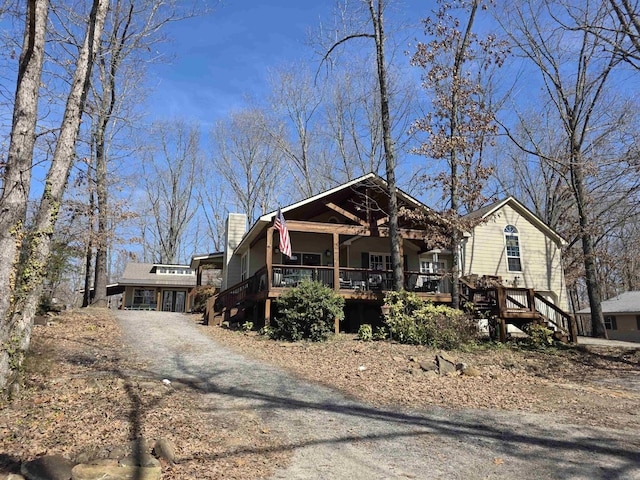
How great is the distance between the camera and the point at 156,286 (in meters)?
30.1

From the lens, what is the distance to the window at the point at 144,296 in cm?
3025

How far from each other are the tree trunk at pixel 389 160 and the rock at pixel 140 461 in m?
10.7

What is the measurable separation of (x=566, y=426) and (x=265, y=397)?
4477 mm

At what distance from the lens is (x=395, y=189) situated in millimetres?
15414

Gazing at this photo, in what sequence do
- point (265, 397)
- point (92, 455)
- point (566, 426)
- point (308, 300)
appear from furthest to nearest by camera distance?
point (308, 300) < point (265, 397) < point (566, 426) < point (92, 455)

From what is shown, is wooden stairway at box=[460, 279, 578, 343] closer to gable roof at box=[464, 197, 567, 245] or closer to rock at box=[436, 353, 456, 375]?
rock at box=[436, 353, 456, 375]

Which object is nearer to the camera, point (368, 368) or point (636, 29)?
point (368, 368)

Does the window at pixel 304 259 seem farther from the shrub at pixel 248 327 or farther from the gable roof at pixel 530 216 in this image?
the gable roof at pixel 530 216

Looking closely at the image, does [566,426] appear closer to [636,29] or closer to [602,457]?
[602,457]

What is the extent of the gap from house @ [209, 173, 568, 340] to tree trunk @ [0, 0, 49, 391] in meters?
8.79

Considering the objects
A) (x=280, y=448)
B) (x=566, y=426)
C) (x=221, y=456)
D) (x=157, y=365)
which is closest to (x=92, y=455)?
(x=221, y=456)

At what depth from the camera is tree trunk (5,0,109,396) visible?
6.27 metres

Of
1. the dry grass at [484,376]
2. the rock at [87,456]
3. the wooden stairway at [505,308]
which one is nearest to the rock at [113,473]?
the rock at [87,456]

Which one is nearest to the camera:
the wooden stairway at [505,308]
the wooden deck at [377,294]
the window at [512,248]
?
the wooden stairway at [505,308]
